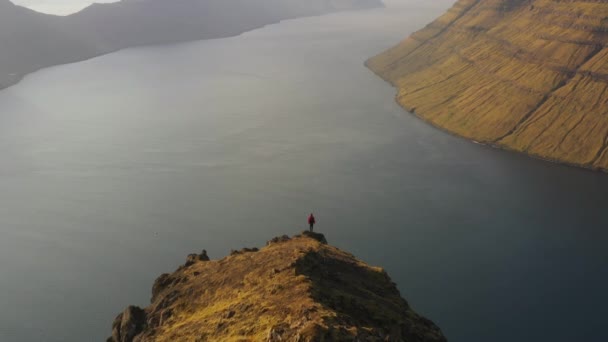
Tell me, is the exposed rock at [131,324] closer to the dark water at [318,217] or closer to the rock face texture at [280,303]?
the rock face texture at [280,303]

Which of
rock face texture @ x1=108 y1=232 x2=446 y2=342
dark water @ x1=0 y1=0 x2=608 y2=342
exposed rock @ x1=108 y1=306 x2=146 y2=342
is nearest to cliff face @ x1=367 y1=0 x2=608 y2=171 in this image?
dark water @ x1=0 y1=0 x2=608 y2=342

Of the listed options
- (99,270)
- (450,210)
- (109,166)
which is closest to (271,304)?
(99,270)

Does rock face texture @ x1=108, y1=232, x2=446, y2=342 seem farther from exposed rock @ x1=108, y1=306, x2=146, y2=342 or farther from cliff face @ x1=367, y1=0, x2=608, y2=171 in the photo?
cliff face @ x1=367, y1=0, x2=608, y2=171

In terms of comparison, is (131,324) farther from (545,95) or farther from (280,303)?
(545,95)

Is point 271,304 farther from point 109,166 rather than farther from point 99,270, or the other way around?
point 109,166

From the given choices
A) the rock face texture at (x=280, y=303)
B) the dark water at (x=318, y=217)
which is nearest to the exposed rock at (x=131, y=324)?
the rock face texture at (x=280, y=303)

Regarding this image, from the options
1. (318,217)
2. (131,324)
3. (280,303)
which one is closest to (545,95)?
(318,217)
